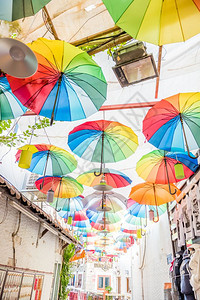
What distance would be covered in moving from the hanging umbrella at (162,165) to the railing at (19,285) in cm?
317

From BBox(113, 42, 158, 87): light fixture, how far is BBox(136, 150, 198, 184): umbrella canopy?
1.74m

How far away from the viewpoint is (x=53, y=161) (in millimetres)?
4738

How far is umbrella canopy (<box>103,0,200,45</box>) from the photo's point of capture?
6.17 ft

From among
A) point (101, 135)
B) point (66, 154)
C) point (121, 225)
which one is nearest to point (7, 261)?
point (66, 154)

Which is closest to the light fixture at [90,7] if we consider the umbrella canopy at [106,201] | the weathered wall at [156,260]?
the umbrella canopy at [106,201]

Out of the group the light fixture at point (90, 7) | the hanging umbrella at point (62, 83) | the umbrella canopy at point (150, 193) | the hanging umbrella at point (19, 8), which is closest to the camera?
the hanging umbrella at point (19, 8)

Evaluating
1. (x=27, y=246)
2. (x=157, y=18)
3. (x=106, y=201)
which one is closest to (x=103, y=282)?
(x=106, y=201)

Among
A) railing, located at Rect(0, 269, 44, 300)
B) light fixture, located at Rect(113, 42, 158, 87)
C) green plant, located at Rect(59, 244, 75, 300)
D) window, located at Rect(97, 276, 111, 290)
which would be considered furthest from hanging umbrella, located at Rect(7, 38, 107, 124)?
window, located at Rect(97, 276, 111, 290)

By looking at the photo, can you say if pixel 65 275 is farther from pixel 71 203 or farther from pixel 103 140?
pixel 103 140

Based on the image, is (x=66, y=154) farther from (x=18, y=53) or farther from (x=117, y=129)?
(x=18, y=53)

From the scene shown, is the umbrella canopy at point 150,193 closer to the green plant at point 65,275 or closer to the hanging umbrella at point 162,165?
the hanging umbrella at point 162,165

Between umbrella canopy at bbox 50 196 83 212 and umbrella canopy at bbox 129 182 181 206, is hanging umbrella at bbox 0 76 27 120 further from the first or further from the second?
umbrella canopy at bbox 50 196 83 212

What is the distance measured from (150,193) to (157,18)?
399cm

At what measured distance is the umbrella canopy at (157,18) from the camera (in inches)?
74.1
